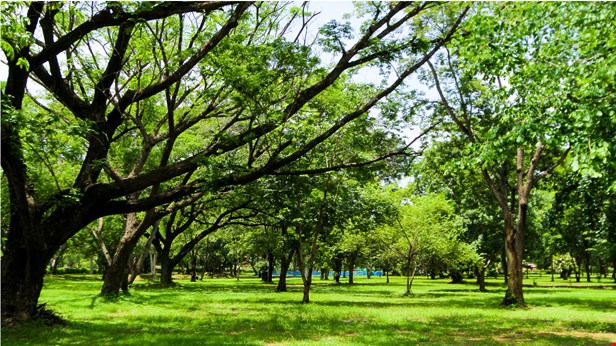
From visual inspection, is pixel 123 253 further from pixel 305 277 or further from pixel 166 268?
pixel 166 268

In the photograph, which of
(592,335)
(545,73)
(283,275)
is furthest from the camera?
(283,275)

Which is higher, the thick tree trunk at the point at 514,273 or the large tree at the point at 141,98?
the large tree at the point at 141,98

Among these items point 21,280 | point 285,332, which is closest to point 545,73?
point 285,332

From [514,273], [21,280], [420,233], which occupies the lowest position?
[514,273]

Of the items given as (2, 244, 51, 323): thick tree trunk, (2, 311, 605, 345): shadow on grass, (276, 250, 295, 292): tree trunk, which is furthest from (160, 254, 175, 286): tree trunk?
(2, 244, 51, 323): thick tree trunk

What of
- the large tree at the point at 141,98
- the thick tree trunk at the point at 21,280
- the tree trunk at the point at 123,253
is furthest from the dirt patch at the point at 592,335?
the tree trunk at the point at 123,253

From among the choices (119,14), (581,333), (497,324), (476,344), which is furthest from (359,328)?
(119,14)

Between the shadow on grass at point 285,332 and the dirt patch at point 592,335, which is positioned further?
the dirt patch at point 592,335

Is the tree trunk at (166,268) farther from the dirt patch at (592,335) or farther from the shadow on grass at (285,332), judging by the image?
the dirt patch at (592,335)

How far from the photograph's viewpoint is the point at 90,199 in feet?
34.2

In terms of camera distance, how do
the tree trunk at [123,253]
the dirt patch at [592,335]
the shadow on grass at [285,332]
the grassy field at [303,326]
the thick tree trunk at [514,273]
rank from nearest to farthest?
the shadow on grass at [285,332] < the grassy field at [303,326] < the dirt patch at [592,335] < the tree trunk at [123,253] < the thick tree trunk at [514,273]

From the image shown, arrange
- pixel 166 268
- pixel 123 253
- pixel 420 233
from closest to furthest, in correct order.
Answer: pixel 123 253, pixel 420 233, pixel 166 268

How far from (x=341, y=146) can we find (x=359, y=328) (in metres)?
7.32

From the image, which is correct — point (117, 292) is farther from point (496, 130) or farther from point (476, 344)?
point (496, 130)
